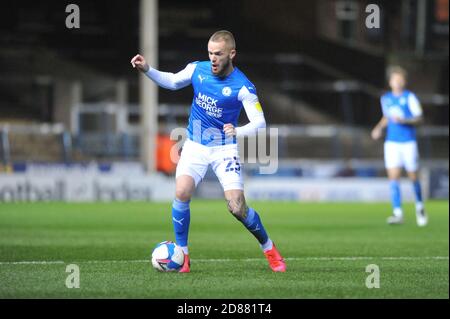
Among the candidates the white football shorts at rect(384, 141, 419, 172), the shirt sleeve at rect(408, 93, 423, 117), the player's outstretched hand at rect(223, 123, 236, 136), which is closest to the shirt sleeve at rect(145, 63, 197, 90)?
the player's outstretched hand at rect(223, 123, 236, 136)

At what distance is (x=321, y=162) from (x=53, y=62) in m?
9.85

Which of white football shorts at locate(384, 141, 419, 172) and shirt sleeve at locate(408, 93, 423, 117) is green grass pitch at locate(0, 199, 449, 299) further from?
shirt sleeve at locate(408, 93, 423, 117)

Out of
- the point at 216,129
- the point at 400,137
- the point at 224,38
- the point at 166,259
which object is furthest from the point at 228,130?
the point at 400,137

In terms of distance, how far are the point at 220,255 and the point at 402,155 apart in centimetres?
658

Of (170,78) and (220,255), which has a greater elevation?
(170,78)

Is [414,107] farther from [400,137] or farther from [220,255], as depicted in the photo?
[220,255]

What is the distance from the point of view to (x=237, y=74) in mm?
8906

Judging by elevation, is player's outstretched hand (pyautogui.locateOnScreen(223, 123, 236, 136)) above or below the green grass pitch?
above

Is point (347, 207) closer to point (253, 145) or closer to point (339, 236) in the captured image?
point (253, 145)

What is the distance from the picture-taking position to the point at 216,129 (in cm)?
898

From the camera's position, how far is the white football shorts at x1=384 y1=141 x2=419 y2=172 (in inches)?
642

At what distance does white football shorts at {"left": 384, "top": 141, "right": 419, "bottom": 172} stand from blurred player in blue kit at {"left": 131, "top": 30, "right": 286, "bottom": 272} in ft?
25.1

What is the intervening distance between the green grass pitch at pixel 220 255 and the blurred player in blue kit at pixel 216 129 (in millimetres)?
528
